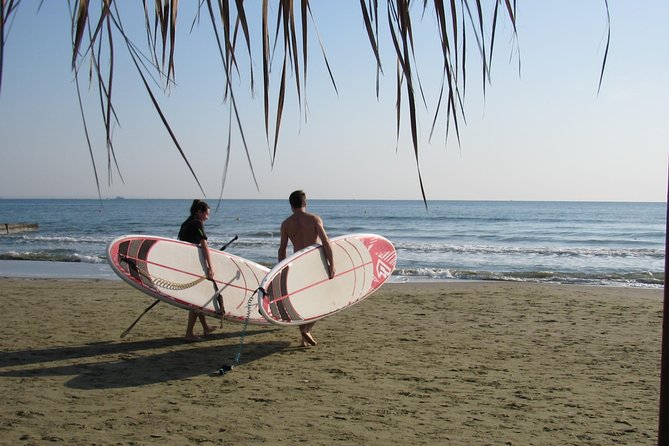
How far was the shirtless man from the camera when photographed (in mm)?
5641

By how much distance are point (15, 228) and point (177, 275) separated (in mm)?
26172

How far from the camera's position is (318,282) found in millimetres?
5891

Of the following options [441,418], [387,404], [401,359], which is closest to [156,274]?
[401,359]

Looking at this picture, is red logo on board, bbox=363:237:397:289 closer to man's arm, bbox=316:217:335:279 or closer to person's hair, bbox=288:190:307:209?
man's arm, bbox=316:217:335:279

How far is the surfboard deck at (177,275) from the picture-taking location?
576 centimetres

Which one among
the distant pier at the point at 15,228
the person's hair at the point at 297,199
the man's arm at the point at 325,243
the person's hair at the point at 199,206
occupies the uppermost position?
the person's hair at the point at 297,199

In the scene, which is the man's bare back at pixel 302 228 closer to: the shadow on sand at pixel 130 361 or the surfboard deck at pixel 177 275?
the surfboard deck at pixel 177 275

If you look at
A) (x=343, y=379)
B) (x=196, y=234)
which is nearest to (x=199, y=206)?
(x=196, y=234)

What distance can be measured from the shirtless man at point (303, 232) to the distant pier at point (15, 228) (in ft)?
81.6

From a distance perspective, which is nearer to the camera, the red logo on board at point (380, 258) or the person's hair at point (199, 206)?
the person's hair at point (199, 206)

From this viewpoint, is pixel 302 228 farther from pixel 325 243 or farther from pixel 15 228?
pixel 15 228

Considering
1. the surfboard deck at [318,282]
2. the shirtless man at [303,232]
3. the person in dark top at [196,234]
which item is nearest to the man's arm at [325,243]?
the shirtless man at [303,232]

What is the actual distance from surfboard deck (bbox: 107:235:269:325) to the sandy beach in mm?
339

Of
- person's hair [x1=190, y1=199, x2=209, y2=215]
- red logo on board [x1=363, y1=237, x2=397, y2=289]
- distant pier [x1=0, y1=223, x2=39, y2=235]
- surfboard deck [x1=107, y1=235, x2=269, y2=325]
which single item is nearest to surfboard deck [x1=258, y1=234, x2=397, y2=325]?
red logo on board [x1=363, y1=237, x2=397, y2=289]
